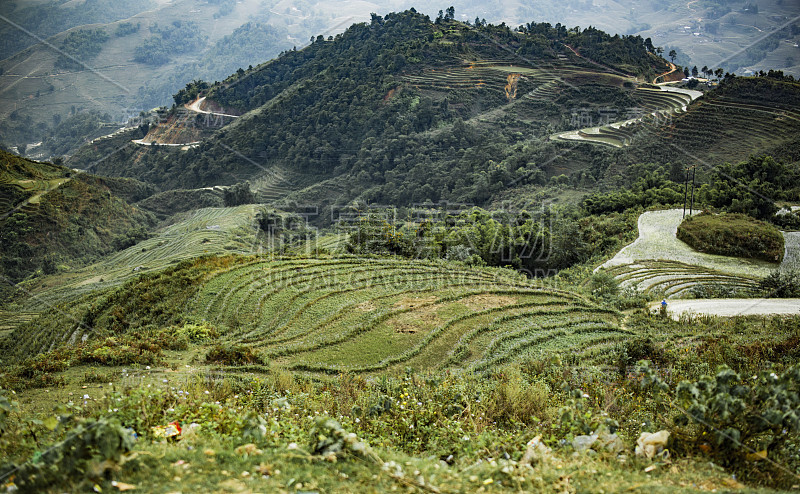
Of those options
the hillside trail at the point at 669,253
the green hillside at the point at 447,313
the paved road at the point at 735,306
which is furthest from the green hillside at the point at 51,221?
the paved road at the point at 735,306

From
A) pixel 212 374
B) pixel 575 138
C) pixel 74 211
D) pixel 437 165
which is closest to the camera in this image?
pixel 212 374

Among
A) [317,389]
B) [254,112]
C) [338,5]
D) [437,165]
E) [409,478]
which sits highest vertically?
[338,5]

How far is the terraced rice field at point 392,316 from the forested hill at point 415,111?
30.5 m

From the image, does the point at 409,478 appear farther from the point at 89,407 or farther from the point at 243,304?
the point at 243,304

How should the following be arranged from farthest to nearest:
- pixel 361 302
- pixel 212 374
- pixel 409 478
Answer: pixel 361 302 → pixel 212 374 → pixel 409 478

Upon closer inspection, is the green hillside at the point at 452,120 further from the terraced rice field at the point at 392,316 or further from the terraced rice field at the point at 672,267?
the terraced rice field at the point at 392,316

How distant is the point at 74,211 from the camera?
110ft

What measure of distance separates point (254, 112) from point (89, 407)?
2400 inches

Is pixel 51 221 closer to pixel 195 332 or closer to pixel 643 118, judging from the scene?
pixel 195 332

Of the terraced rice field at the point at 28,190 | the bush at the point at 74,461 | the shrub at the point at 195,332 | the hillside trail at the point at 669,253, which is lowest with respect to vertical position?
the shrub at the point at 195,332

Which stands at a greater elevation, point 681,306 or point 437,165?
point 437,165

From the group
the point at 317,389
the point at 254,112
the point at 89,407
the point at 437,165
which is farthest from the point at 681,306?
the point at 254,112

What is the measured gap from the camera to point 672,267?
57.1ft

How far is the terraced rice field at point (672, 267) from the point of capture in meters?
15.6
